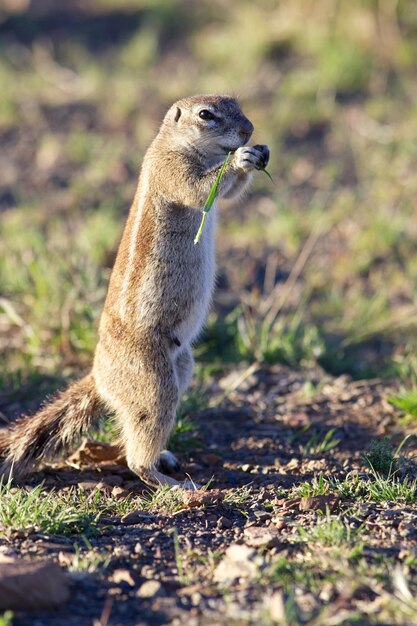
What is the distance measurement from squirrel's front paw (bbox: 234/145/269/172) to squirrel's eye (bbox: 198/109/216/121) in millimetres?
375

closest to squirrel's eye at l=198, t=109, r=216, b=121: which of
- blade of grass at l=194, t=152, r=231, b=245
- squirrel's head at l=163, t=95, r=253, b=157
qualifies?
squirrel's head at l=163, t=95, r=253, b=157

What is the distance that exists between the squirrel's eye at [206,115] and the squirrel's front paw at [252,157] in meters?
0.38

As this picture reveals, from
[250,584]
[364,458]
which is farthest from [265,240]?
[250,584]

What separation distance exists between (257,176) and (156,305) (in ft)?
14.2

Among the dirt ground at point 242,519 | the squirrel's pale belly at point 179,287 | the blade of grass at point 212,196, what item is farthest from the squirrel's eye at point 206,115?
the dirt ground at point 242,519

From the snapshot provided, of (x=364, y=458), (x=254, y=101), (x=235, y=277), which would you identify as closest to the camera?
(x=364, y=458)

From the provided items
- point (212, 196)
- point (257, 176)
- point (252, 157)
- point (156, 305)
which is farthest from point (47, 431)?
point (257, 176)

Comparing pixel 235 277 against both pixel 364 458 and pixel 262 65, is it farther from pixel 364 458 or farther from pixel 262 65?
pixel 262 65

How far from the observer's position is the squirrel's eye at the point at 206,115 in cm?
492

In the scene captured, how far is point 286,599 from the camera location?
3.20 meters

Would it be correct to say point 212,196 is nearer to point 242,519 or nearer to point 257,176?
point 242,519

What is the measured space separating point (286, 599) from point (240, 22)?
904 cm

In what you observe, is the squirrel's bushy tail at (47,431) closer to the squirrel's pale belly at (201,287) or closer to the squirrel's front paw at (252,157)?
the squirrel's pale belly at (201,287)

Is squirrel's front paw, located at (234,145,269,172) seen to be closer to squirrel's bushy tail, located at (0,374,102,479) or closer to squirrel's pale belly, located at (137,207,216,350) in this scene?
squirrel's pale belly, located at (137,207,216,350)
